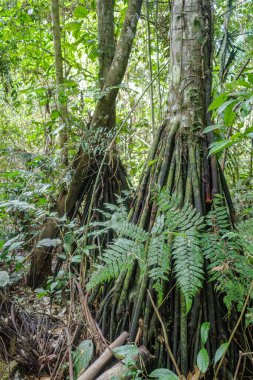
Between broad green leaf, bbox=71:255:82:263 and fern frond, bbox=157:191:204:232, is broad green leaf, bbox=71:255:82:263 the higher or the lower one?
the lower one

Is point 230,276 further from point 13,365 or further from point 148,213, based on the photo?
point 13,365

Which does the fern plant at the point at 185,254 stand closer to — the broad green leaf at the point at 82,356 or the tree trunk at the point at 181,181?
the tree trunk at the point at 181,181

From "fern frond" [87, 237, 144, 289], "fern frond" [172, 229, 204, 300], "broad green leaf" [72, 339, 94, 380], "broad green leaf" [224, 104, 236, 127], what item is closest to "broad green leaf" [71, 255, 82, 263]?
"broad green leaf" [72, 339, 94, 380]

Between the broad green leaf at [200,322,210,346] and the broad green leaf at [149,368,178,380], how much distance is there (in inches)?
6.8

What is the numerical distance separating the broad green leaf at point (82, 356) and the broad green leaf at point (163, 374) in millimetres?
358

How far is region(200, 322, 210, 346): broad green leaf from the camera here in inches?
57.7

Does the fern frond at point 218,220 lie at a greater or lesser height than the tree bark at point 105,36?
lesser

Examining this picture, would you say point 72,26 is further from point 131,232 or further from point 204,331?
point 204,331

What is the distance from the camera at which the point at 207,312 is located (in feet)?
5.40

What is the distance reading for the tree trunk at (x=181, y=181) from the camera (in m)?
1.61

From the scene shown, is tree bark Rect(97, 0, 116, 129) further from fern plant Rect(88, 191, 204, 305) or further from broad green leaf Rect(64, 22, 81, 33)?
fern plant Rect(88, 191, 204, 305)

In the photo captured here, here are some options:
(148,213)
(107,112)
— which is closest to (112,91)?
(107,112)

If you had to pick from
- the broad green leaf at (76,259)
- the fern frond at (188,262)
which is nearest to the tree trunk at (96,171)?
the broad green leaf at (76,259)

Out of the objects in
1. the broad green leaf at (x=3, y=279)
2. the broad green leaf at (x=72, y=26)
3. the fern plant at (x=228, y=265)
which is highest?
the broad green leaf at (x=72, y=26)
